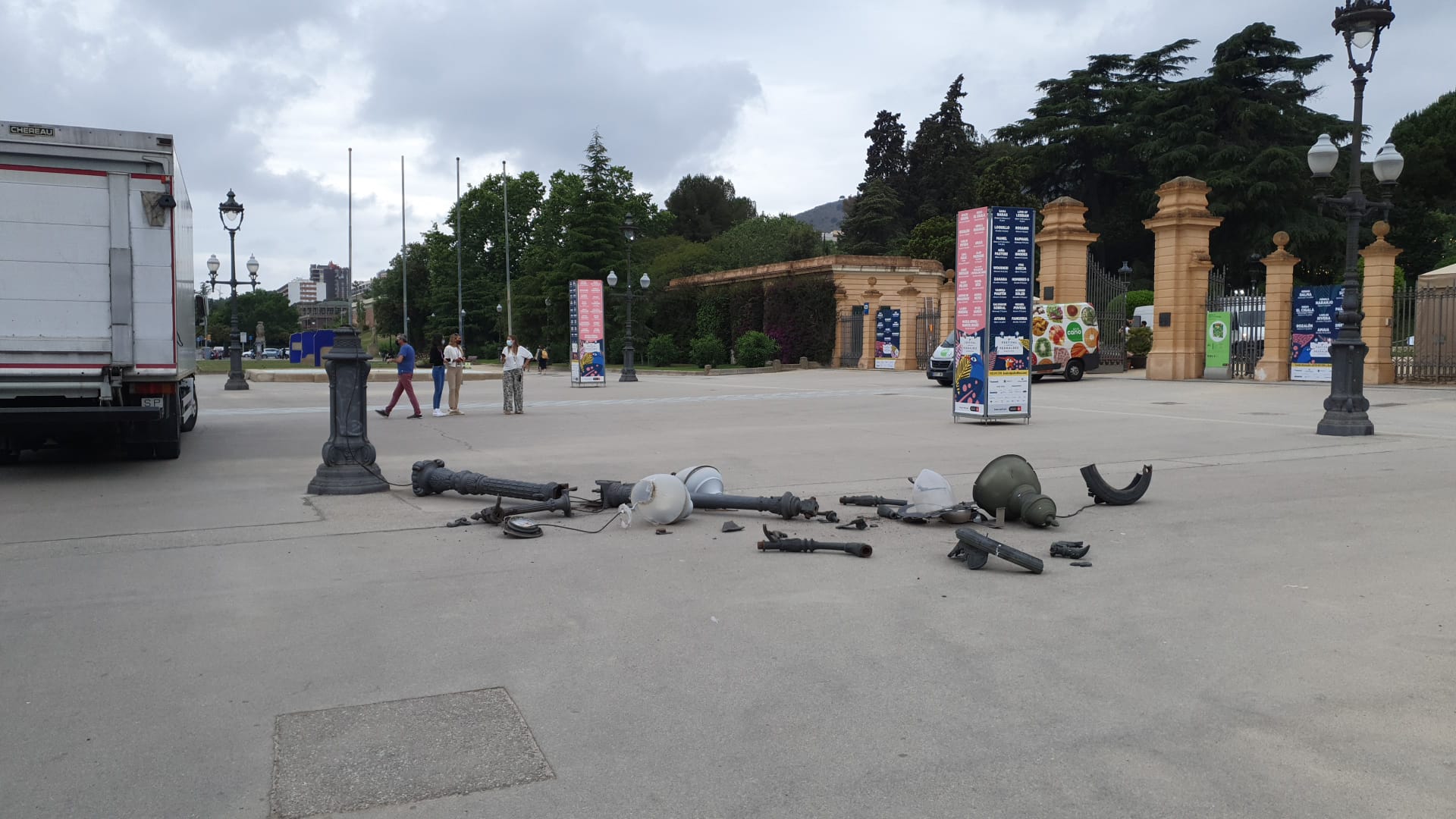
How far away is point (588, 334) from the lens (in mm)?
32344

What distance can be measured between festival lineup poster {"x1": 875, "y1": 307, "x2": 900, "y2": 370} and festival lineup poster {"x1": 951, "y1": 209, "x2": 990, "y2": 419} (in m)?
22.6

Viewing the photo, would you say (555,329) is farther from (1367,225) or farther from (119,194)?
(119,194)

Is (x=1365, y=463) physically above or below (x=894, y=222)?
below

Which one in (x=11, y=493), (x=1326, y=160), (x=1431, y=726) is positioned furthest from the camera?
(x=1326, y=160)

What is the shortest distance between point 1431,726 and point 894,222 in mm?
65048

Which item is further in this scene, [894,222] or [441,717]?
[894,222]

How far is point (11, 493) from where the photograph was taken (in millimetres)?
9508

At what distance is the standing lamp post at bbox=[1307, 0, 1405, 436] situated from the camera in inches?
541

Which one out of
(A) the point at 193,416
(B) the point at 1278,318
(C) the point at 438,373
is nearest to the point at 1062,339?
(B) the point at 1278,318

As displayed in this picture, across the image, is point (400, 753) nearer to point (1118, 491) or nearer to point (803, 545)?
point (803, 545)

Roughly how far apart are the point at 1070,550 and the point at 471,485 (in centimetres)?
489

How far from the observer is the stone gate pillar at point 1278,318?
26406mm

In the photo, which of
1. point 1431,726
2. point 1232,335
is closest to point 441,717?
point 1431,726

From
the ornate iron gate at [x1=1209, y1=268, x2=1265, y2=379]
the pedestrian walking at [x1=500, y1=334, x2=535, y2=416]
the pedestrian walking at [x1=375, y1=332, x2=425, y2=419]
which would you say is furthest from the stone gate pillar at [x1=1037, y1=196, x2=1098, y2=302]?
the pedestrian walking at [x1=375, y1=332, x2=425, y2=419]
